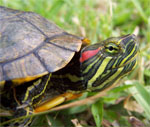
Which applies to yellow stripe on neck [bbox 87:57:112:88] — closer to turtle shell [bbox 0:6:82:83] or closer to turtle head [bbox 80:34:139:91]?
turtle head [bbox 80:34:139:91]

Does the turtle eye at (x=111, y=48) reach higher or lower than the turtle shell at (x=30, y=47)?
lower

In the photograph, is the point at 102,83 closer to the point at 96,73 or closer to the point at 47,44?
the point at 96,73

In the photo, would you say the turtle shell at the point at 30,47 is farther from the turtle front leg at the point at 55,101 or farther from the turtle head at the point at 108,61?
the turtle front leg at the point at 55,101

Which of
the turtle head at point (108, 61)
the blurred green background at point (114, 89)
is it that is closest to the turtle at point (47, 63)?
the turtle head at point (108, 61)

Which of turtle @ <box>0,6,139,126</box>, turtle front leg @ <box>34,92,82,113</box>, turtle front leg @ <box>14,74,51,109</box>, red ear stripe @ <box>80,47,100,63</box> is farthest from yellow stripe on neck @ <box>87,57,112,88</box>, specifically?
turtle front leg @ <box>14,74,51,109</box>

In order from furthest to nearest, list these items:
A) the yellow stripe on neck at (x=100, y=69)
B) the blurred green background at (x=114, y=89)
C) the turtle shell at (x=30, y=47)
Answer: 1. the blurred green background at (x=114, y=89)
2. the yellow stripe on neck at (x=100, y=69)
3. the turtle shell at (x=30, y=47)

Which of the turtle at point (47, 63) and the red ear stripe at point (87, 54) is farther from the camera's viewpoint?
the red ear stripe at point (87, 54)
